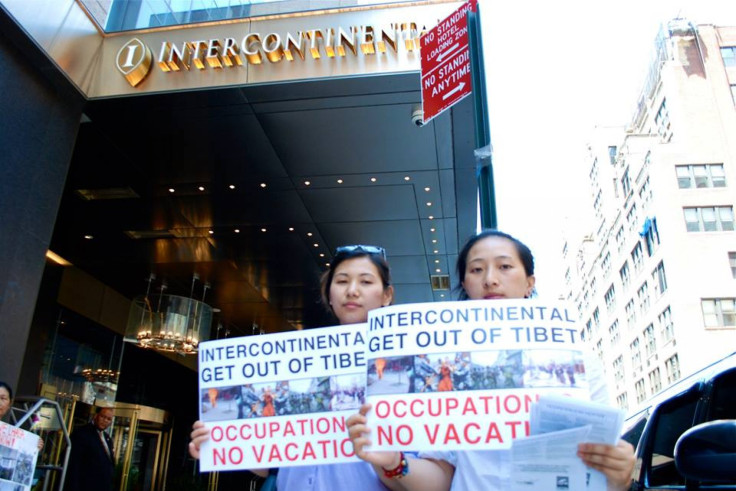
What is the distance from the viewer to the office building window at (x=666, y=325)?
45184 mm

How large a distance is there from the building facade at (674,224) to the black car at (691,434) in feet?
148

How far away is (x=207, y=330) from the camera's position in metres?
13.4

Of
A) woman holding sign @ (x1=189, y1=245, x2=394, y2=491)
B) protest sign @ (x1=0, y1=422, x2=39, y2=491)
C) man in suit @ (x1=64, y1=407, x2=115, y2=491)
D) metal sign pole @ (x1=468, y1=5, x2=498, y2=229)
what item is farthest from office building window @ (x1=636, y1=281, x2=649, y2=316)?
woman holding sign @ (x1=189, y1=245, x2=394, y2=491)

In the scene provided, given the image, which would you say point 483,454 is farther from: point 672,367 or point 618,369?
point 618,369

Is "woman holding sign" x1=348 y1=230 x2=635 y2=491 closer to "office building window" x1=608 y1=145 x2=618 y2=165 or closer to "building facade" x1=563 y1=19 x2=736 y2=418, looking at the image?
"building facade" x1=563 y1=19 x2=736 y2=418

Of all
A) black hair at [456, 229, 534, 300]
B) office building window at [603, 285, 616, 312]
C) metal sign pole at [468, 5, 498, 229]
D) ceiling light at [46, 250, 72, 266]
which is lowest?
black hair at [456, 229, 534, 300]

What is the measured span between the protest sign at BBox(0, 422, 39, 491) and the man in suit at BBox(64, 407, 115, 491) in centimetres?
252

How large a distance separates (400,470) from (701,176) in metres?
54.0

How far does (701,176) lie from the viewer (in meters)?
47.3

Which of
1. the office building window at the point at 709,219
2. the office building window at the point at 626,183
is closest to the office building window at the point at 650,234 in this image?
the office building window at the point at 709,219

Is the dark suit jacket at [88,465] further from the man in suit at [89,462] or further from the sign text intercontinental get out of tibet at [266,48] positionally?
the sign text intercontinental get out of tibet at [266,48]

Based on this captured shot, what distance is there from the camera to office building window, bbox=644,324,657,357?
163ft

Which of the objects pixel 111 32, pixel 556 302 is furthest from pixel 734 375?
pixel 111 32

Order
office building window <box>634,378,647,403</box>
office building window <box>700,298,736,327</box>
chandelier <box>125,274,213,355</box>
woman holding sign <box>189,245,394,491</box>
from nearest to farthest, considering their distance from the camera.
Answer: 1. woman holding sign <box>189,245,394,491</box>
2. chandelier <box>125,274,213,355</box>
3. office building window <box>700,298,736,327</box>
4. office building window <box>634,378,647,403</box>
